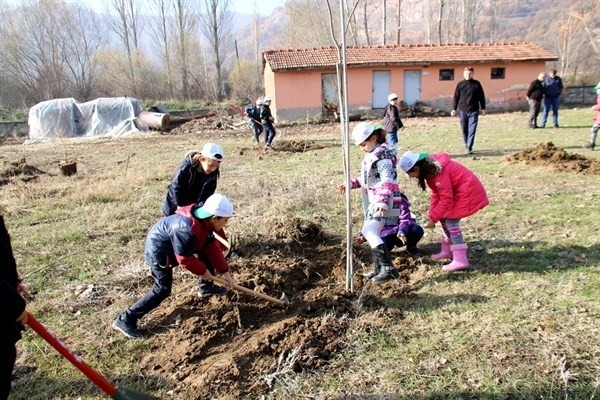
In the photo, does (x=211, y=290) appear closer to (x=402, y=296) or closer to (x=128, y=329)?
(x=128, y=329)

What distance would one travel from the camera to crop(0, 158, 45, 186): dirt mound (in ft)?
33.5

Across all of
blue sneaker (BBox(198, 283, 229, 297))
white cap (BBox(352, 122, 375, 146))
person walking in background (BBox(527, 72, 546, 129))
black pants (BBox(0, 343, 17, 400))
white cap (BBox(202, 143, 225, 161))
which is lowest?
blue sneaker (BBox(198, 283, 229, 297))

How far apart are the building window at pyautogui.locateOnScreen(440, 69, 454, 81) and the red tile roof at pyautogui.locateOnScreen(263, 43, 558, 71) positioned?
22.5 inches

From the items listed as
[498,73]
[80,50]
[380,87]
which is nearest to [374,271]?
[380,87]

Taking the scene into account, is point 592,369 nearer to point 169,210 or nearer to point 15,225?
point 169,210

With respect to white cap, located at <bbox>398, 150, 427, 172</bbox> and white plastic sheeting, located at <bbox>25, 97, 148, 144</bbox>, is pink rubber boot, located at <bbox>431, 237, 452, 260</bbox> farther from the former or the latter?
white plastic sheeting, located at <bbox>25, 97, 148, 144</bbox>

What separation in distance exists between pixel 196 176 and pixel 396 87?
2177 cm

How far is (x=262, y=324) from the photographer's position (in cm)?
363

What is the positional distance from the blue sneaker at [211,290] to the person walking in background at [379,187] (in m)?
1.44

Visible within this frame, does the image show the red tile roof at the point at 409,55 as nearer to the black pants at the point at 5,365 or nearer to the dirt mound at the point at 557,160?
the dirt mound at the point at 557,160

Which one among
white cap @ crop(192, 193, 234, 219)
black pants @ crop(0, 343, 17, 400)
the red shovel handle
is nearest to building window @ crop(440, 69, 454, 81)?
white cap @ crop(192, 193, 234, 219)

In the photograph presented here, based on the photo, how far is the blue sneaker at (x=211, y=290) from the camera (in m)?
4.03

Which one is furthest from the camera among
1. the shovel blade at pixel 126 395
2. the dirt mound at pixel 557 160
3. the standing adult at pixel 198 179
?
the dirt mound at pixel 557 160

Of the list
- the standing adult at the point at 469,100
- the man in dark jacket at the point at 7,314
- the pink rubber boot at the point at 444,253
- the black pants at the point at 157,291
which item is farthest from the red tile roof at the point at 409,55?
the man in dark jacket at the point at 7,314
